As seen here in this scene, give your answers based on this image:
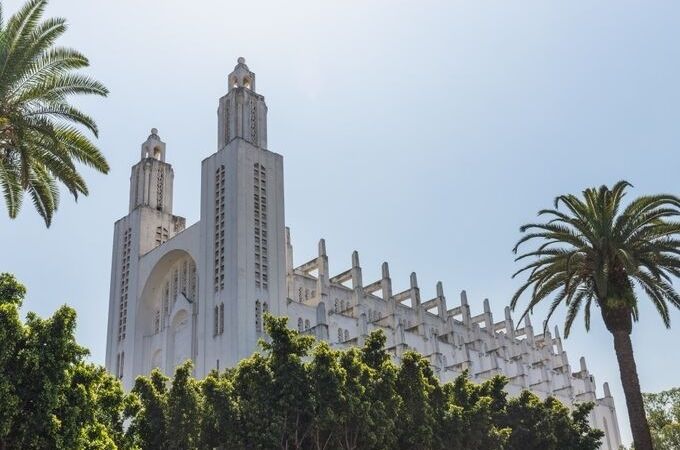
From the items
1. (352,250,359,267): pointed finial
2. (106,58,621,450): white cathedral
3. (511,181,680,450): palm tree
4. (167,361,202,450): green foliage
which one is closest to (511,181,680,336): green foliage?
(511,181,680,450): palm tree

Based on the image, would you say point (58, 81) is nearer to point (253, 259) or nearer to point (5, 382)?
point (5, 382)

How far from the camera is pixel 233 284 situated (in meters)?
45.4

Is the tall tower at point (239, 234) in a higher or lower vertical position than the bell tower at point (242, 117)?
lower

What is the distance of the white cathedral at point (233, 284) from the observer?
152 feet

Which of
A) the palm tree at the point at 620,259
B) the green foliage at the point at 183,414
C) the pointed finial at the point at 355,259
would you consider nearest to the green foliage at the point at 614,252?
the palm tree at the point at 620,259

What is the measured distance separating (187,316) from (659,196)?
3366 cm

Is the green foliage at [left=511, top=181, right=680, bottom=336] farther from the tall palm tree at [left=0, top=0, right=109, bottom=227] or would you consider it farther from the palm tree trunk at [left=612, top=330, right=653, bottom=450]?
the tall palm tree at [left=0, top=0, right=109, bottom=227]

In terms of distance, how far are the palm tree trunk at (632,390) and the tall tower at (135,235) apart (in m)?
37.0

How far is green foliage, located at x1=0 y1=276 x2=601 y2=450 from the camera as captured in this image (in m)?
16.4

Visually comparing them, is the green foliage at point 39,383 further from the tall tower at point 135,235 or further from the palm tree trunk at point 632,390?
the tall tower at point 135,235

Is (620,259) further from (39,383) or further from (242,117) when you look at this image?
(242,117)

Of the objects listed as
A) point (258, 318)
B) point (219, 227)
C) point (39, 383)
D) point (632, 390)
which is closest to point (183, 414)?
point (39, 383)

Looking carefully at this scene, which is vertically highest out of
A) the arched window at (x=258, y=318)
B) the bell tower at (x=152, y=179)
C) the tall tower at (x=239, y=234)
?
the bell tower at (x=152, y=179)

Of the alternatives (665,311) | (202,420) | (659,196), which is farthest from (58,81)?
(665,311)
